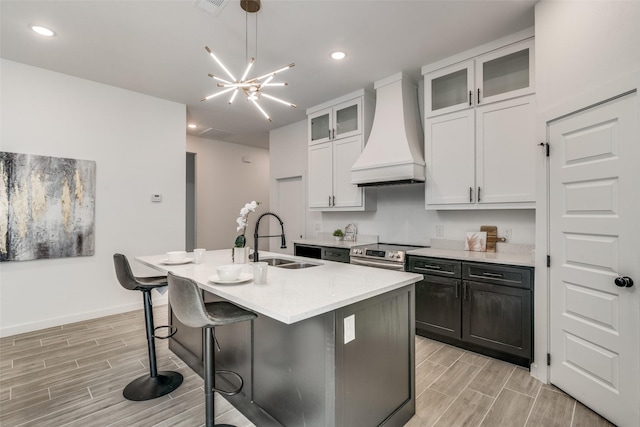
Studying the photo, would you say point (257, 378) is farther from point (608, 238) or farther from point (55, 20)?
point (55, 20)

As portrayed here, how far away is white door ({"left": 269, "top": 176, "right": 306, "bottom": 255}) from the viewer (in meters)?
5.58

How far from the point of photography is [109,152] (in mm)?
3992

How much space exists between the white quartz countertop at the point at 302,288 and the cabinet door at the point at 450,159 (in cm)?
158

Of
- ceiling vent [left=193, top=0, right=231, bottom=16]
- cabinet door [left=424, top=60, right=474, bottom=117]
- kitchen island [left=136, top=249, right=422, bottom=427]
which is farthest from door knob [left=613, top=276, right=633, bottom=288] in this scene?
ceiling vent [left=193, top=0, right=231, bottom=16]

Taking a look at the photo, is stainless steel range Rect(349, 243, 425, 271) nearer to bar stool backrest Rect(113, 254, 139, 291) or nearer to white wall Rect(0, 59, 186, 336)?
bar stool backrest Rect(113, 254, 139, 291)

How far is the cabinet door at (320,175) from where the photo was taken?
14.9 feet

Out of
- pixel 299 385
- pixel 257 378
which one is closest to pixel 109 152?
pixel 257 378

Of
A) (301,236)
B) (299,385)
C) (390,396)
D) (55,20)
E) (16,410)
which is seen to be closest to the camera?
(299,385)

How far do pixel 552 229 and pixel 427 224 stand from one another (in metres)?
1.57

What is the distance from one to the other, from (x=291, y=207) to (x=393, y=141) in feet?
8.92

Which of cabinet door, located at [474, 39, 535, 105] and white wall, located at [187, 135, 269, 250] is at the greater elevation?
cabinet door, located at [474, 39, 535, 105]

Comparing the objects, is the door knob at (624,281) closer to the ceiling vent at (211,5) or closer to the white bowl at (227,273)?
the white bowl at (227,273)

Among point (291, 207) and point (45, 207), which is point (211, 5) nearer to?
point (45, 207)

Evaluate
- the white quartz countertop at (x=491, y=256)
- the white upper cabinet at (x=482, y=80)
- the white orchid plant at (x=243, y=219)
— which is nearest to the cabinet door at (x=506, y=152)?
the white upper cabinet at (x=482, y=80)
